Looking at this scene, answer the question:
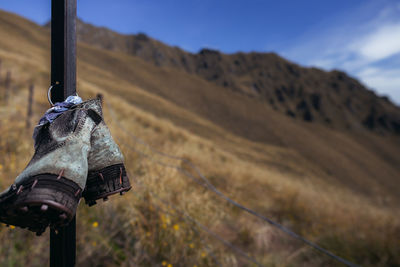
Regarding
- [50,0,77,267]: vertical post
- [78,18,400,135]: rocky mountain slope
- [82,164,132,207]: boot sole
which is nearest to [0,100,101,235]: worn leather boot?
[82,164,132,207]: boot sole

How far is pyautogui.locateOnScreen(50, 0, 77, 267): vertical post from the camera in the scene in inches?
48.7

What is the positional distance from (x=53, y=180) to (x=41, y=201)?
0.09m

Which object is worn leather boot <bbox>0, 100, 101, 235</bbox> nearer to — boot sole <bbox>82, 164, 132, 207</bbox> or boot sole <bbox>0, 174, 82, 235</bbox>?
boot sole <bbox>0, 174, 82, 235</bbox>

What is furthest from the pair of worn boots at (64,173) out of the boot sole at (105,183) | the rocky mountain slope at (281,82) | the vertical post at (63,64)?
the rocky mountain slope at (281,82)

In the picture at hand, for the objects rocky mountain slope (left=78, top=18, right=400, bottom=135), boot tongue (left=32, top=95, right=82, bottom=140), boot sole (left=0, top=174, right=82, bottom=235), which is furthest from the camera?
rocky mountain slope (left=78, top=18, right=400, bottom=135)

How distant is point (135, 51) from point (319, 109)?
87.0 m

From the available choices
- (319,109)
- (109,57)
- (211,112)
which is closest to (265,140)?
(211,112)

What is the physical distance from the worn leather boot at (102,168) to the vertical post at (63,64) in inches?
10.4

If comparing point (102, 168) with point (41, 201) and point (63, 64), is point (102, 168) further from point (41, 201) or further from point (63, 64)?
point (63, 64)

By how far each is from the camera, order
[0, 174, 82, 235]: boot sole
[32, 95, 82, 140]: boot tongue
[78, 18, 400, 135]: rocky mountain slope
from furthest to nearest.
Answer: [78, 18, 400, 135]: rocky mountain slope → [32, 95, 82, 140]: boot tongue → [0, 174, 82, 235]: boot sole

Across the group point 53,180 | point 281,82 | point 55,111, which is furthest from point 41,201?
point 281,82

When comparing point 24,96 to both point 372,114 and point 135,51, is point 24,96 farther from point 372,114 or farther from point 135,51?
point 135,51

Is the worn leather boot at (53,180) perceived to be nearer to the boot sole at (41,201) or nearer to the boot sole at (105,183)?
the boot sole at (41,201)

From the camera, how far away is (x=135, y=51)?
5020 inches
